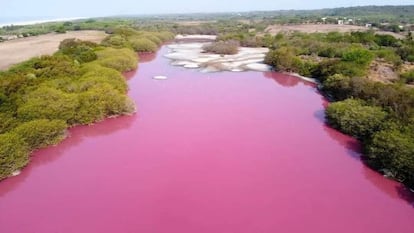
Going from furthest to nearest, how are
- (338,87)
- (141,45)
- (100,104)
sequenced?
(141,45)
(338,87)
(100,104)

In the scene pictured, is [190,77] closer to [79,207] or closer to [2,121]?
[2,121]

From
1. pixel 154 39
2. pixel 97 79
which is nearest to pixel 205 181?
pixel 97 79

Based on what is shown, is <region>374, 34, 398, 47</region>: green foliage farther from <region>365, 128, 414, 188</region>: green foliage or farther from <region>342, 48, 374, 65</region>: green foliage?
<region>365, 128, 414, 188</region>: green foliage

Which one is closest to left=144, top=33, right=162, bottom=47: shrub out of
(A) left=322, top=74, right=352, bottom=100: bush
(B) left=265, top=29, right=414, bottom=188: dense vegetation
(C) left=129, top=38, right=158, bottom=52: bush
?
(C) left=129, top=38, right=158, bottom=52: bush

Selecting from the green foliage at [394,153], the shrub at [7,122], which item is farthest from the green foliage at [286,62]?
the shrub at [7,122]

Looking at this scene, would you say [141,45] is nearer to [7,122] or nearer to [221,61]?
[221,61]

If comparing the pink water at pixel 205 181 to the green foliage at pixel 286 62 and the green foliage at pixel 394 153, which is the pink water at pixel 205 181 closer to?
the green foliage at pixel 394 153

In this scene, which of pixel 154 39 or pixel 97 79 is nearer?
pixel 97 79
